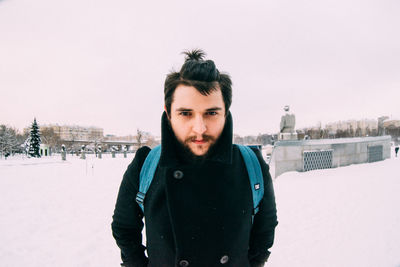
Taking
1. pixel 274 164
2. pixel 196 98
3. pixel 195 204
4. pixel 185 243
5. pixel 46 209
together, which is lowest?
pixel 46 209

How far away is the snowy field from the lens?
140 inches

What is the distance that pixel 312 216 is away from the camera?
204 inches

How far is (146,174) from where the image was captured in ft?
5.27

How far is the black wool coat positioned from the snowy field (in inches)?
101

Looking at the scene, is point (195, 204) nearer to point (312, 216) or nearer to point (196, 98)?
point (196, 98)

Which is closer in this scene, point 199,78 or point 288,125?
point 199,78

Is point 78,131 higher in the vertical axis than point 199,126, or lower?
higher

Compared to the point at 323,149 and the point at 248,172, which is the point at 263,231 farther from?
the point at 323,149

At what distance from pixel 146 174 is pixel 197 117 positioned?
0.66 metres

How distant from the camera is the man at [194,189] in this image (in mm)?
1414

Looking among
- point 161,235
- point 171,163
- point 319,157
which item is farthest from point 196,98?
point 319,157

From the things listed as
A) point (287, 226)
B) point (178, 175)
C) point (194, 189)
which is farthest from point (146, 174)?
point (287, 226)

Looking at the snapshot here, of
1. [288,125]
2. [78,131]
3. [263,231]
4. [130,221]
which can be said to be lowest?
[263,231]

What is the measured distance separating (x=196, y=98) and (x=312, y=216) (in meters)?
5.42
